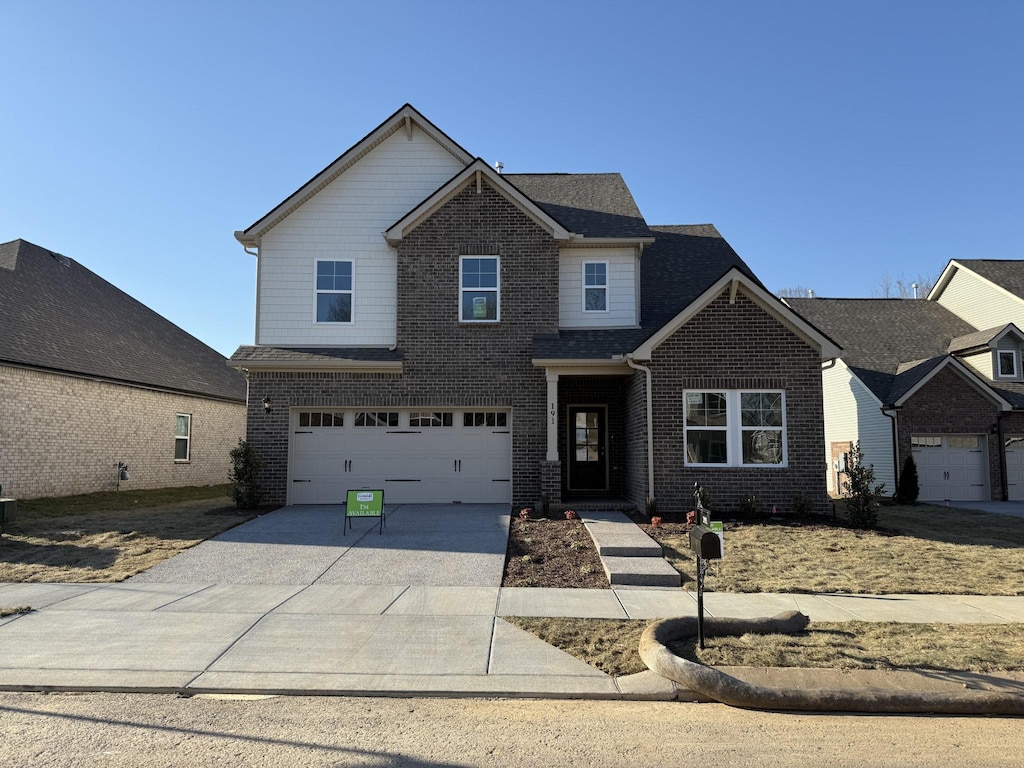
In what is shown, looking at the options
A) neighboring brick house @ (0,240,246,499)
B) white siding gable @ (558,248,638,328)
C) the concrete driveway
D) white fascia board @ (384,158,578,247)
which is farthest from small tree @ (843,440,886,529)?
neighboring brick house @ (0,240,246,499)

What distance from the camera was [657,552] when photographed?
10164 millimetres

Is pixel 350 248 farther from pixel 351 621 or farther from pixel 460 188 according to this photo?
pixel 351 621

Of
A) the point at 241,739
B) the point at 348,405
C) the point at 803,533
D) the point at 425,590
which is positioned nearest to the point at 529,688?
the point at 241,739

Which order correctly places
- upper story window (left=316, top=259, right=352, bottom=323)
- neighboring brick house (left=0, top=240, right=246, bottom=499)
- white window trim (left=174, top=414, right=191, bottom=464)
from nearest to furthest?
upper story window (left=316, top=259, right=352, bottom=323) → neighboring brick house (left=0, top=240, right=246, bottom=499) → white window trim (left=174, top=414, right=191, bottom=464)

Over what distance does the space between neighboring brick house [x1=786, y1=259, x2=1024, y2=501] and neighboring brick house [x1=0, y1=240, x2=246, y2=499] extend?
2164 cm

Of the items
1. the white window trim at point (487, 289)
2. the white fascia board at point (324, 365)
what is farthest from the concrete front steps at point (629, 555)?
the white fascia board at point (324, 365)

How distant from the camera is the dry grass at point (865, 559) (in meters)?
8.87

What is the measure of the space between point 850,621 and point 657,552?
10.9 feet

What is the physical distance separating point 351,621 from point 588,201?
45.4 feet

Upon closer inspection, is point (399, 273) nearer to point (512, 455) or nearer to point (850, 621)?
point (512, 455)

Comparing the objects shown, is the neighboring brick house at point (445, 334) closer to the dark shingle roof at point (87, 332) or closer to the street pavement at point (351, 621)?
the street pavement at point (351, 621)

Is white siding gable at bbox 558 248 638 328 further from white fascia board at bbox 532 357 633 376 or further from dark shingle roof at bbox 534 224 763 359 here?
white fascia board at bbox 532 357 633 376

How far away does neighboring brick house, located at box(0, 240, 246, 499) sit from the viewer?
16734 mm

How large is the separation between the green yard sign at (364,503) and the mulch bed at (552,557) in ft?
8.15
